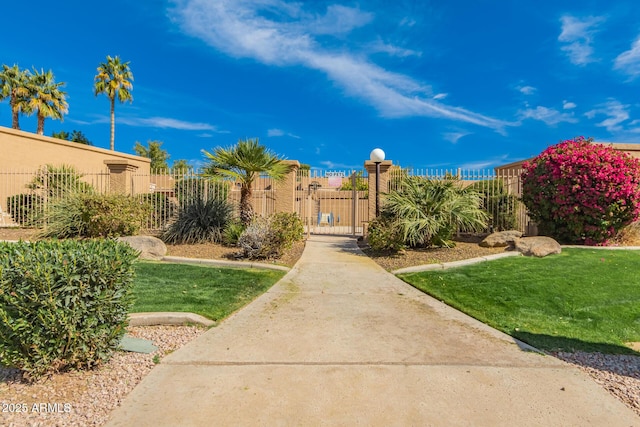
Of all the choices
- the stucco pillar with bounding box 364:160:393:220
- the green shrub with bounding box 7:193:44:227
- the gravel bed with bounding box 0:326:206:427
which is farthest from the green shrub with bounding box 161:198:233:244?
the green shrub with bounding box 7:193:44:227

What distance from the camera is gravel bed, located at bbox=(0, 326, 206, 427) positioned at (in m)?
2.39

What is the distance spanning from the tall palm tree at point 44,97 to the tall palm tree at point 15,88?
0.38 meters

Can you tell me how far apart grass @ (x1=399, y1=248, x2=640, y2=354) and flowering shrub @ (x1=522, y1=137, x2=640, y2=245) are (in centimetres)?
164

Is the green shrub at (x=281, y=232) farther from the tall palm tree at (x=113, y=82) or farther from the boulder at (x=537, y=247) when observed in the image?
the tall palm tree at (x=113, y=82)

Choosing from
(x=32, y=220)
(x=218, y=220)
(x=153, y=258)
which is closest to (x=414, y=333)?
(x=153, y=258)

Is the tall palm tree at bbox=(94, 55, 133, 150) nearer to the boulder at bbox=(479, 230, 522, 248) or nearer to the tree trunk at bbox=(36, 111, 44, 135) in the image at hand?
the tree trunk at bbox=(36, 111, 44, 135)

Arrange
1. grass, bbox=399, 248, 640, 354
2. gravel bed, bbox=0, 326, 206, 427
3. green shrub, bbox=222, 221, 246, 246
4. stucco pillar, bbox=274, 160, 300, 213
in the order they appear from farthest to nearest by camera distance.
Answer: stucco pillar, bbox=274, 160, 300, 213 → green shrub, bbox=222, 221, 246, 246 → grass, bbox=399, 248, 640, 354 → gravel bed, bbox=0, 326, 206, 427

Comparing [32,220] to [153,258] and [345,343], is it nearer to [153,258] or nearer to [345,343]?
[153,258]

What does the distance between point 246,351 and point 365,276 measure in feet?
13.2

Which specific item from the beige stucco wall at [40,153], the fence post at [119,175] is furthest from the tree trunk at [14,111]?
the fence post at [119,175]

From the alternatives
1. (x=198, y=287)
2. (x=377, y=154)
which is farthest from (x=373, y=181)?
(x=198, y=287)

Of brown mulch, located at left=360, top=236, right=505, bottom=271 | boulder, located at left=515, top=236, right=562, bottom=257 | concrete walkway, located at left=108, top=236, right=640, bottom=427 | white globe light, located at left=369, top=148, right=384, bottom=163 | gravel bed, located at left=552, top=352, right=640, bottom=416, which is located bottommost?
gravel bed, located at left=552, top=352, right=640, bottom=416

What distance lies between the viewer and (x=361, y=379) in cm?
295

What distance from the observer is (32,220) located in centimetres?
1293
